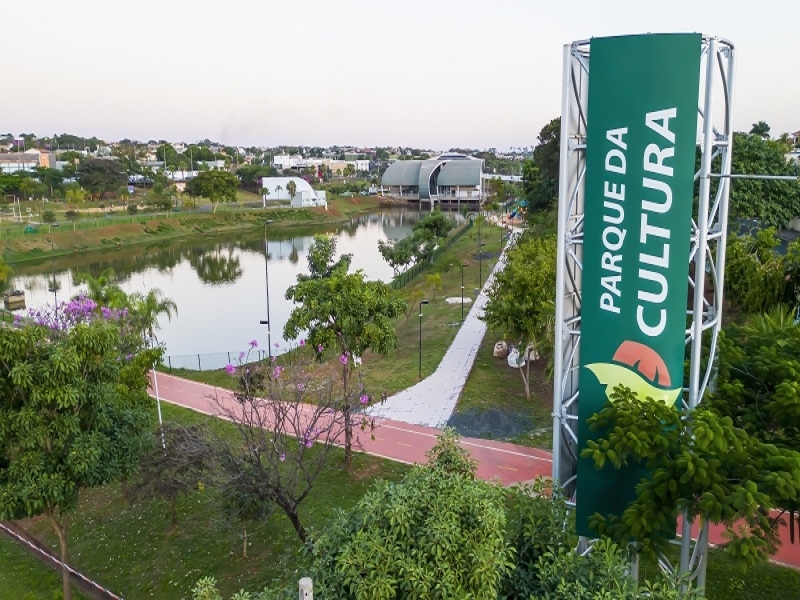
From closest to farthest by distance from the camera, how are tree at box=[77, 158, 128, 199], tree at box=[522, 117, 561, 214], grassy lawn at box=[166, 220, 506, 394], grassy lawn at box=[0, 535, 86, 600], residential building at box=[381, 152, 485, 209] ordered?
grassy lawn at box=[0, 535, 86, 600], grassy lawn at box=[166, 220, 506, 394], tree at box=[522, 117, 561, 214], tree at box=[77, 158, 128, 199], residential building at box=[381, 152, 485, 209]

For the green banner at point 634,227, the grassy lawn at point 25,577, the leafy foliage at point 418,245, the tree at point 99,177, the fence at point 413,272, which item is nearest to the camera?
the green banner at point 634,227

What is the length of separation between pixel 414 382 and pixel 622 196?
1361 centimetres

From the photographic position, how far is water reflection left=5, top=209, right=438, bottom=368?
2859 cm

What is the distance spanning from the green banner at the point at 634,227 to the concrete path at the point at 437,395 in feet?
30.7

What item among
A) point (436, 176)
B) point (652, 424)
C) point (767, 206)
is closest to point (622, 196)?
point (652, 424)

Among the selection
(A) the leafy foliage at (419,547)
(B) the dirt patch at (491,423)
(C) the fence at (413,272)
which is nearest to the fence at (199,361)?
(B) the dirt patch at (491,423)

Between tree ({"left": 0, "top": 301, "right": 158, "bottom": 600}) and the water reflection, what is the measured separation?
13850mm

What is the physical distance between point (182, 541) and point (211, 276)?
34.1 m

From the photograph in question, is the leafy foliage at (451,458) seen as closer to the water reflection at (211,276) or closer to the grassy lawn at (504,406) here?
the grassy lawn at (504,406)

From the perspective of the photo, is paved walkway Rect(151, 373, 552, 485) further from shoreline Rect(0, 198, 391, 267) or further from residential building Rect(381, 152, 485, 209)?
residential building Rect(381, 152, 485, 209)

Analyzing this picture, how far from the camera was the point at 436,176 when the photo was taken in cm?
9588

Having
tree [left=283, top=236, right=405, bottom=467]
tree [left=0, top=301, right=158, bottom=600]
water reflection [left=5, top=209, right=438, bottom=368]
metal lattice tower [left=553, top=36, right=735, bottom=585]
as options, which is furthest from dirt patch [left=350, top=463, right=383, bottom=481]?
water reflection [left=5, top=209, right=438, bottom=368]

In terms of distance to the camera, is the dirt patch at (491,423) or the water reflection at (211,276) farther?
the water reflection at (211,276)

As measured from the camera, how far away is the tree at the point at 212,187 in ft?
255
